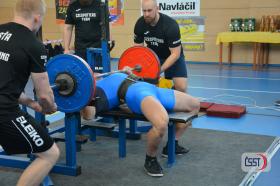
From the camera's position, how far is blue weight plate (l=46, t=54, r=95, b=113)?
9.20 feet

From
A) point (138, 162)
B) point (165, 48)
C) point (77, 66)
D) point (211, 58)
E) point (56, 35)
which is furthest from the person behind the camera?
point (56, 35)

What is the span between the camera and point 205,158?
335cm

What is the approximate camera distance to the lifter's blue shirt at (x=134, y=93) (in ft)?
10.1

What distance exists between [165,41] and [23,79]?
2039 millimetres

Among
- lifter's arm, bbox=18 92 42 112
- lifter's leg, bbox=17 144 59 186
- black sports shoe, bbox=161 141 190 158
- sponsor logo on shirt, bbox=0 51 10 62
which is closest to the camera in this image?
sponsor logo on shirt, bbox=0 51 10 62

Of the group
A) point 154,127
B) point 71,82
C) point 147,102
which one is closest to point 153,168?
point 154,127

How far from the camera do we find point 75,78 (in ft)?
9.31

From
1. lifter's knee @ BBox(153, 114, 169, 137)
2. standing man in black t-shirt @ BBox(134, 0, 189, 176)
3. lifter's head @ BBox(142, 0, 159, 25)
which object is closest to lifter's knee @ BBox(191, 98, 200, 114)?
standing man in black t-shirt @ BBox(134, 0, 189, 176)

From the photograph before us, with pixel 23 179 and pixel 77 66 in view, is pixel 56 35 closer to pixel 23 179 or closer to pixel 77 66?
pixel 77 66

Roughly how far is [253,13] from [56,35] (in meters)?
5.05

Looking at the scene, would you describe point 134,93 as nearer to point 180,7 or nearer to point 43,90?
point 43,90

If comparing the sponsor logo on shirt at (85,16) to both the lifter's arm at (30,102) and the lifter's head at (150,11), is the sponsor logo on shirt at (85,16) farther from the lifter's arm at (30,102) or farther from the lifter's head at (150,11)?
the lifter's arm at (30,102)

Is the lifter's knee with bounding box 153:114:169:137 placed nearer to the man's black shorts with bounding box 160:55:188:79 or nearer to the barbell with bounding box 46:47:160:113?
the barbell with bounding box 46:47:160:113

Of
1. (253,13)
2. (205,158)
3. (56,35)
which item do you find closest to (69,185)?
(205,158)
